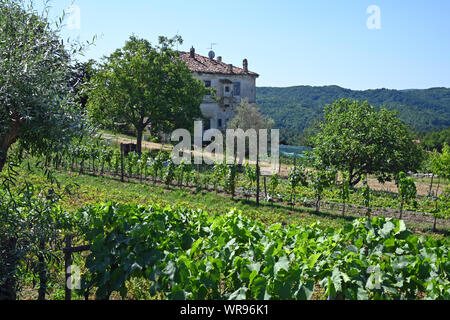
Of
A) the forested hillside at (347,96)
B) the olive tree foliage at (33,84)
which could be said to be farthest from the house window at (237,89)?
the olive tree foliage at (33,84)

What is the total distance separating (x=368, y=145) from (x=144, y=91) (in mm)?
14258

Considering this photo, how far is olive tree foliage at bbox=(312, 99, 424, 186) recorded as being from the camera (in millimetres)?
19078

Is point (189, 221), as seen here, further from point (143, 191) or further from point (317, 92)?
point (317, 92)

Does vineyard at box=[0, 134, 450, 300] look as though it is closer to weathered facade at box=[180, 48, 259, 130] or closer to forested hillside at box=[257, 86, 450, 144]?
weathered facade at box=[180, 48, 259, 130]

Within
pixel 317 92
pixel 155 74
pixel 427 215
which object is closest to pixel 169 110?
pixel 155 74

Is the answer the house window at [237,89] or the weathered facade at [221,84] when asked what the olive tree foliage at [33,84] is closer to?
the weathered facade at [221,84]

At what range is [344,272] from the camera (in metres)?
4.19

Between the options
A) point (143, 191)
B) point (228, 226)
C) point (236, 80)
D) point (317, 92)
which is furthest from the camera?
point (317, 92)

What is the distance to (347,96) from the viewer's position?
95438 millimetres

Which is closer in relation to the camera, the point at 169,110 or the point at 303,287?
the point at 303,287

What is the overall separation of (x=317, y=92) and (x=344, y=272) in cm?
9992

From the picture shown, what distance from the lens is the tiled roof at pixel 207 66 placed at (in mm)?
39688

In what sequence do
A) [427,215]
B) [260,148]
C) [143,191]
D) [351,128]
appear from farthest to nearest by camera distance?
[260,148] < [351,128] < [143,191] < [427,215]

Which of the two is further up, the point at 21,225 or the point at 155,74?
the point at 155,74
